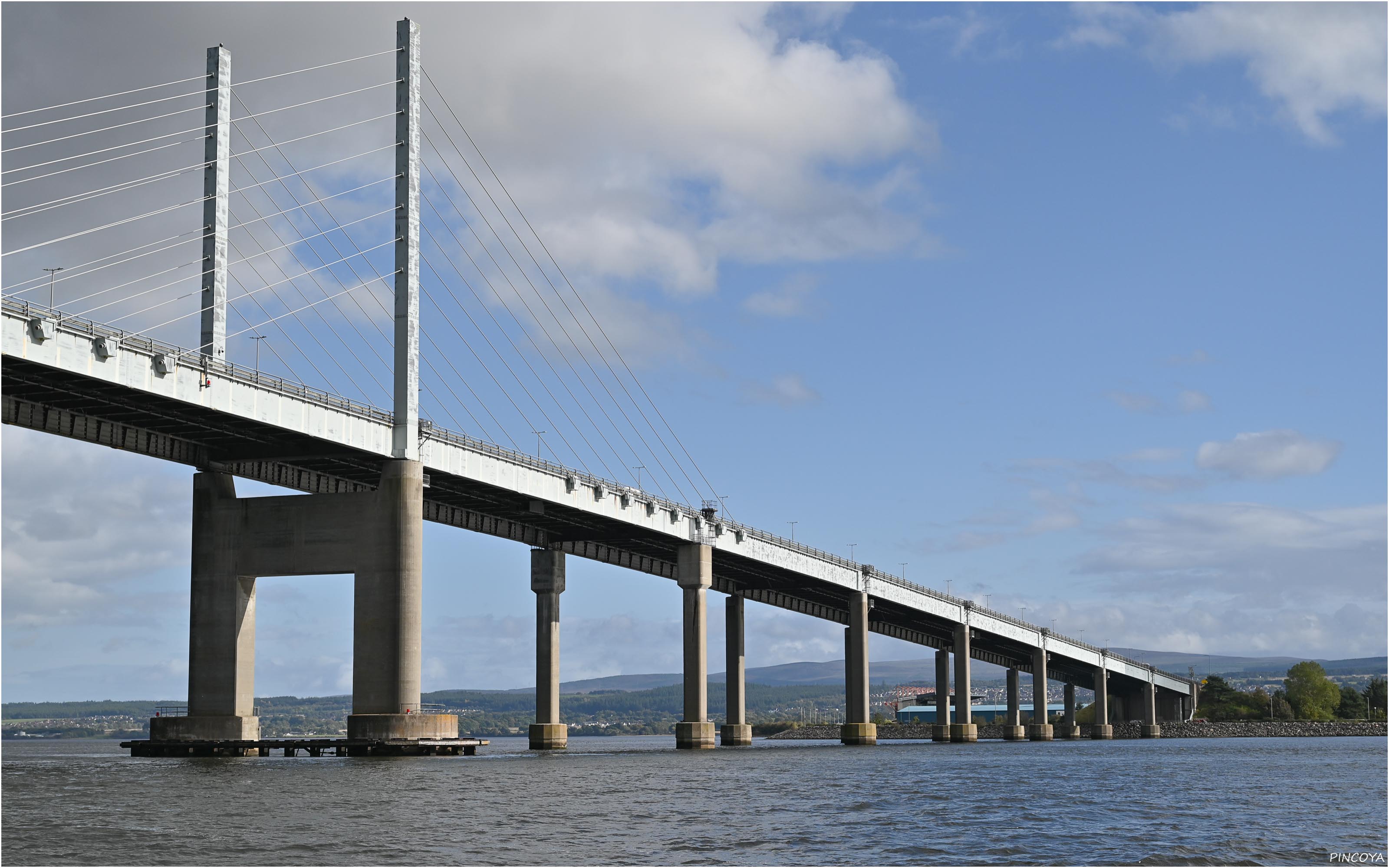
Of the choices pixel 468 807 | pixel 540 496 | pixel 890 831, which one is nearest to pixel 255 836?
pixel 468 807

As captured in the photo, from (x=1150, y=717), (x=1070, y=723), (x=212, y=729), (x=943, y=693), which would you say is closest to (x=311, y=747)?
(x=212, y=729)

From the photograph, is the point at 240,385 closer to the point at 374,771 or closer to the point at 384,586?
the point at 384,586

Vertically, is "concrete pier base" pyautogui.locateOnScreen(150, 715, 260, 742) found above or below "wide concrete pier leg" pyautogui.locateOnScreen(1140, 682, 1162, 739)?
above

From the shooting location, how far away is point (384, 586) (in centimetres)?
7562

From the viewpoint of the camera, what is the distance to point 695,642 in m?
109

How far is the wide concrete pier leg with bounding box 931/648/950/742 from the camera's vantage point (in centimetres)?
16038

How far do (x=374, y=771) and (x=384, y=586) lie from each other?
613 inches

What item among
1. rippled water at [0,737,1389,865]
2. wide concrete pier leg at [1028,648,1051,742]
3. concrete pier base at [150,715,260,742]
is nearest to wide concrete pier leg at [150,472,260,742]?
concrete pier base at [150,715,260,742]

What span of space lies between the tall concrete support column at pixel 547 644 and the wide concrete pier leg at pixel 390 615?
36680mm

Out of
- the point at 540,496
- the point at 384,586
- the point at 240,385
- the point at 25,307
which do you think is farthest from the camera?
the point at 540,496

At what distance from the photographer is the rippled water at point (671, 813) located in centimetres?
3297

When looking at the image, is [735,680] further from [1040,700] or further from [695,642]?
[1040,700]

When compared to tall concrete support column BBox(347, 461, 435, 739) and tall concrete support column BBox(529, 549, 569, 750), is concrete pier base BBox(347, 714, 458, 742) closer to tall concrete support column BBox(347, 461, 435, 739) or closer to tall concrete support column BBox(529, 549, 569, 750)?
tall concrete support column BBox(347, 461, 435, 739)

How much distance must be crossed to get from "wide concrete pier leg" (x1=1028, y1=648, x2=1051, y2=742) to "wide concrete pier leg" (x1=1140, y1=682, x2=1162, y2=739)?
743 inches
